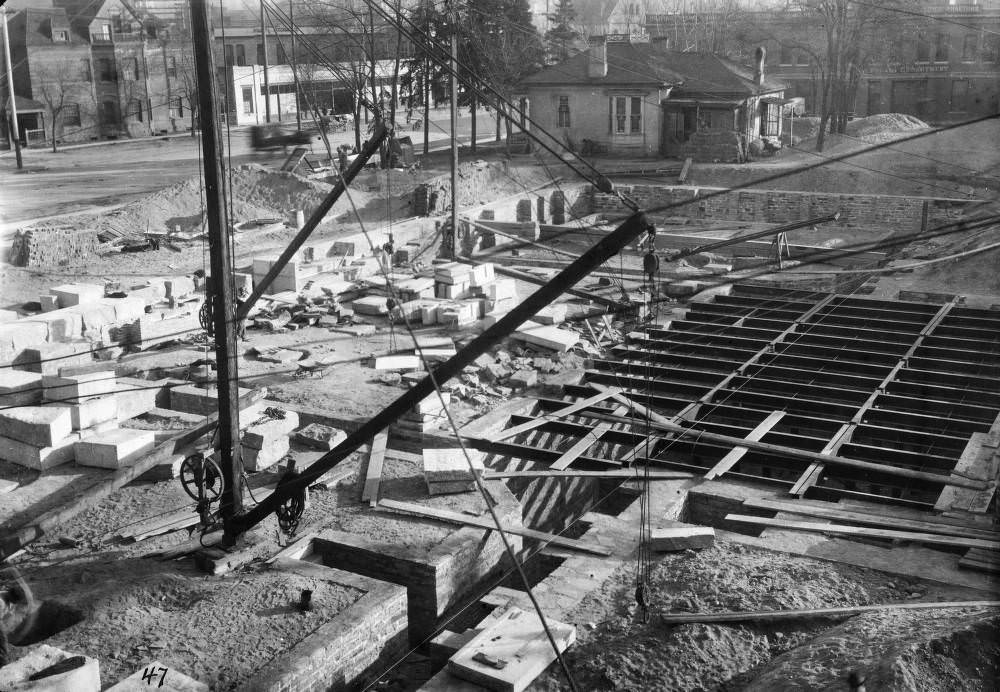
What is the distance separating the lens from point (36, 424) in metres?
12.8

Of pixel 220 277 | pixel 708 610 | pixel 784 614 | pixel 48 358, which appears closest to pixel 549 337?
pixel 48 358

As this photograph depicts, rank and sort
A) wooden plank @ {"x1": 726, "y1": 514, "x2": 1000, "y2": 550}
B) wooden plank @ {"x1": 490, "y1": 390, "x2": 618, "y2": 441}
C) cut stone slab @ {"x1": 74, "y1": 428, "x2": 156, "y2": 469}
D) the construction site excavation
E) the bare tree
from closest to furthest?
the construction site excavation
wooden plank @ {"x1": 726, "y1": 514, "x2": 1000, "y2": 550}
cut stone slab @ {"x1": 74, "y1": 428, "x2": 156, "y2": 469}
wooden plank @ {"x1": 490, "y1": 390, "x2": 618, "y2": 441}
the bare tree

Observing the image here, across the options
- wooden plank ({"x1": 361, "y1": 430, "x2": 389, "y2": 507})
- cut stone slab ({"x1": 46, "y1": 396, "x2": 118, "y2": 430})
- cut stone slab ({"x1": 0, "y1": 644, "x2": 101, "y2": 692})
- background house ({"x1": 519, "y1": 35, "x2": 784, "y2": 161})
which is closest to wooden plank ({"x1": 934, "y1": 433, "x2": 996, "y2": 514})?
wooden plank ({"x1": 361, "y1": 430, "x2": 389, "y2": 507})

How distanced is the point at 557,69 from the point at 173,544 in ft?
107

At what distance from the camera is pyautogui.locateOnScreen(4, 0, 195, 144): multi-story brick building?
42.8m

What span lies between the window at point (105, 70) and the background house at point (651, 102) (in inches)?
728

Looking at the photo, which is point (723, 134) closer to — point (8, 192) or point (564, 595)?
point (8, 192)

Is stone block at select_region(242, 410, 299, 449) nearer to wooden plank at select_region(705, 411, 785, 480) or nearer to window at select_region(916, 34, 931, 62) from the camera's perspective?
wooden plank at select_region(705, 411, 785, 480)

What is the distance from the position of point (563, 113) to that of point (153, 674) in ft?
113

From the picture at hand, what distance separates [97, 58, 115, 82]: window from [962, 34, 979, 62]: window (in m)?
39.1

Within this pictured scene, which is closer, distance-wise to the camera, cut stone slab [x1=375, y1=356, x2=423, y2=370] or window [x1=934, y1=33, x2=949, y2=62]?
cut stone slab [x1=375, y1=356, x2=423, y2=370]

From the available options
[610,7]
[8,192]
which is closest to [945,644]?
[8,192]

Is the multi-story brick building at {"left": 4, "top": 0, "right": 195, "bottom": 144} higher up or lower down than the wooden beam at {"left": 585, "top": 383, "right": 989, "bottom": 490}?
higher up

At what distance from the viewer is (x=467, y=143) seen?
45625 mm
